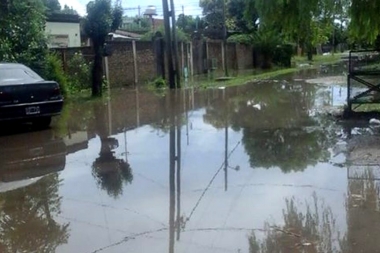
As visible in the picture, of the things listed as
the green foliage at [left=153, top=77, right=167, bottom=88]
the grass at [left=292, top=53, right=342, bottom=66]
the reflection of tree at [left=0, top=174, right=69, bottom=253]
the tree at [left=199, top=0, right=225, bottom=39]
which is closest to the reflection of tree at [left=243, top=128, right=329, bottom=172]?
the reflection of tree at [left=0, top=174, right=69, bottom=253]

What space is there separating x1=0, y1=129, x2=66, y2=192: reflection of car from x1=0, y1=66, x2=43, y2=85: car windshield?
1.24 m

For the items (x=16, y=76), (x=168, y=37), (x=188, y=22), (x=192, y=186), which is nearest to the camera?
(x=192, y=186)

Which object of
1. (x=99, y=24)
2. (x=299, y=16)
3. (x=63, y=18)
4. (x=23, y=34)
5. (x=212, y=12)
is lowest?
Answer: (x=299, y=16)

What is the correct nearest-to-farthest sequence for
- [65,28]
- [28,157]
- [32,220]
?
[32,220] < [28,157] < [65,28]

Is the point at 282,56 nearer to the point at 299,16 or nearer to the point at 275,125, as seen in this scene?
the point at 275,125

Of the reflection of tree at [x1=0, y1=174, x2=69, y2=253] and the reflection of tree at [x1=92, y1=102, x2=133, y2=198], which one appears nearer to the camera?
the reflection of tree at [x1=0, y1=174, x2=69, y2=253]

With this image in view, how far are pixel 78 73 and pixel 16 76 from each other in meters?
9.99

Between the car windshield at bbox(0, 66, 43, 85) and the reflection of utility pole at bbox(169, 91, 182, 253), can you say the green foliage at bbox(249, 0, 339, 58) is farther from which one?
the car windshield at bbox(0, 66, 43, 85)

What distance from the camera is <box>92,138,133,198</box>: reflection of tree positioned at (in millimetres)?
7301

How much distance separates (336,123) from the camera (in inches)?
480

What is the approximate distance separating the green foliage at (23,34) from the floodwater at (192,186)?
19.2 feet

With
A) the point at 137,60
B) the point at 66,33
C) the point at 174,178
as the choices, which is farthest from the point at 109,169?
the point at 66,33

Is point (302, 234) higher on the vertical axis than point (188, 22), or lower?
lower

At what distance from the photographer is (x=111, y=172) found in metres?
8.23
